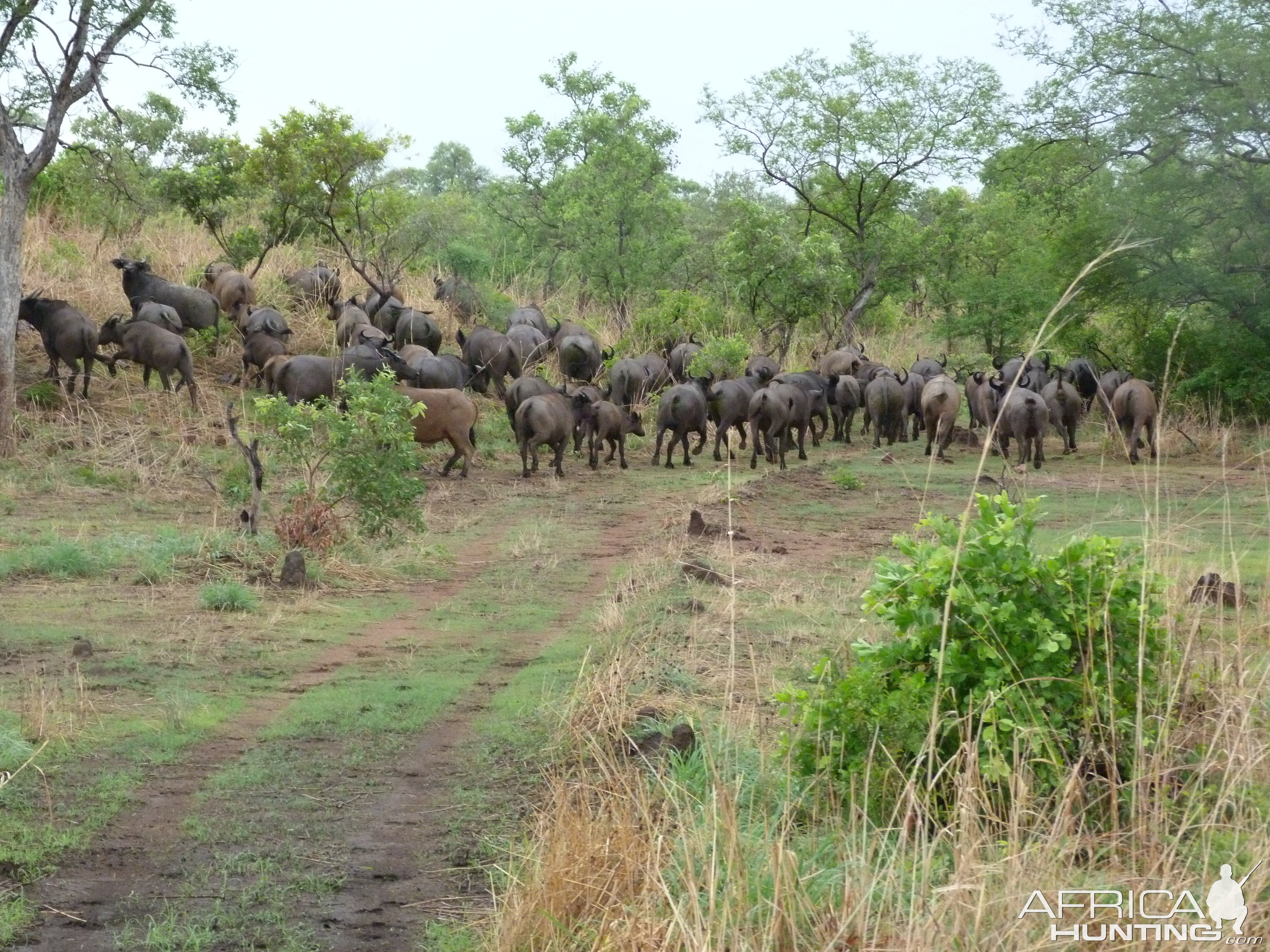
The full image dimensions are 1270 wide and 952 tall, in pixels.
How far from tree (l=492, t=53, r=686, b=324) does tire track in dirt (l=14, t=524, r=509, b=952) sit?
74.8 feet

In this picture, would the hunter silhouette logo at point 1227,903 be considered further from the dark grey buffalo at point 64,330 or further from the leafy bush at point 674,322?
the leafy bush at point 674,322

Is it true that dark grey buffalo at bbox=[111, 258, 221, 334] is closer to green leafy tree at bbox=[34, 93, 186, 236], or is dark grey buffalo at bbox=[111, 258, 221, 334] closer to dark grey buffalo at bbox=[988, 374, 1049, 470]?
green leafy tree at bbox=[34, 93, 186, 236]

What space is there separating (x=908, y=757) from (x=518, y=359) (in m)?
17.4

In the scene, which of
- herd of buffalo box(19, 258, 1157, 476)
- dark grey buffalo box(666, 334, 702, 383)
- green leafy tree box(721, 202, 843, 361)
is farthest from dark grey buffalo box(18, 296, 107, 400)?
green leafy tree box(721, 202, 843, 361)

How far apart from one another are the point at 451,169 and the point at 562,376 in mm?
55693

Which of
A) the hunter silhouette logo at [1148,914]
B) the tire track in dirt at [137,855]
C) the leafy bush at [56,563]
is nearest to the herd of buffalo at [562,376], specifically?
the leafy bush at [56,563]

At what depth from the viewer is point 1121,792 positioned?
16.9 ft

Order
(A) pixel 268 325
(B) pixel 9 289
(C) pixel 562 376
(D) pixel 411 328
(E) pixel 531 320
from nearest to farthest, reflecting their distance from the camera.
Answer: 1. (B) pixel 9 289
2. (A) pixel 268 325
3. (D) pixel 411 328
4. (C) pixel 562 376
5. (E) pixel 531 320

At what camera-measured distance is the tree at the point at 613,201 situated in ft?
104

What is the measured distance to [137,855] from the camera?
5.57 m

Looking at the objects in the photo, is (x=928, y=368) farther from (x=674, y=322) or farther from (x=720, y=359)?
(x=674, y=322)

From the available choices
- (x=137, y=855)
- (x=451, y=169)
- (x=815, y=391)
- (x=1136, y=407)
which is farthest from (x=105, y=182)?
(x=451, y=169)

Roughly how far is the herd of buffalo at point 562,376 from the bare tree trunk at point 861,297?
3.91 meters

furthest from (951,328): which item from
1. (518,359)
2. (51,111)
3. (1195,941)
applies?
(1195,941)
